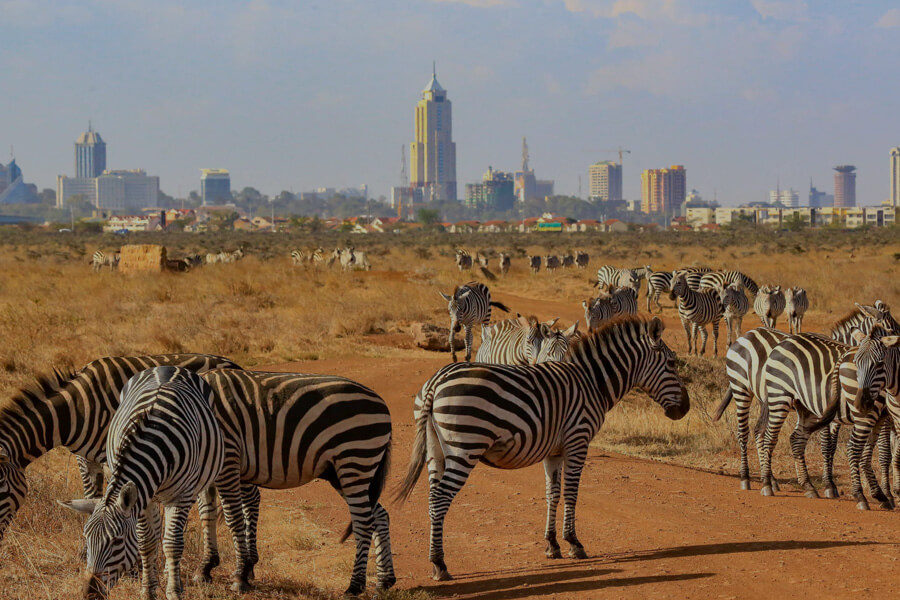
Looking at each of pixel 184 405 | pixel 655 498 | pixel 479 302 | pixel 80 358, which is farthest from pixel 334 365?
pixel 184 405

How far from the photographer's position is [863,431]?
9.62 metres

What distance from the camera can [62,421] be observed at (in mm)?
7406

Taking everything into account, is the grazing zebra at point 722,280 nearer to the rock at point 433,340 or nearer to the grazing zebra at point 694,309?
the grazing zebra at point 694,309

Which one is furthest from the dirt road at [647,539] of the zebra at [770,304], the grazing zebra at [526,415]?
the zebra at [770,304]

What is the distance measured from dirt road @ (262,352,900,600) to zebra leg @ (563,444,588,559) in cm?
15

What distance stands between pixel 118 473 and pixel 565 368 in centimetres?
391

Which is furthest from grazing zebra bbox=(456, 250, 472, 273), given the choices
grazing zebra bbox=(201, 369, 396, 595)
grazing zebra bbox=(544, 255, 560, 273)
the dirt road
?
grazing zebra bbox=(201, 369, 396, 595)

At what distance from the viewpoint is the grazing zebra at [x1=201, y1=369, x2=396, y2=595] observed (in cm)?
688

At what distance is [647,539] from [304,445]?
324cm

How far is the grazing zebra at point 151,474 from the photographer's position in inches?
212

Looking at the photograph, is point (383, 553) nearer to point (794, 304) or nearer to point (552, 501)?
point (552, 501)

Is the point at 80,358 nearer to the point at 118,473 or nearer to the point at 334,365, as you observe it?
the point at 334,365

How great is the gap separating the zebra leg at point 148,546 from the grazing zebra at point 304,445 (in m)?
0.71

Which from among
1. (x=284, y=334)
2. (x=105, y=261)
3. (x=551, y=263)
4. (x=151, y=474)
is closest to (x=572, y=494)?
(x=151, y=474)
